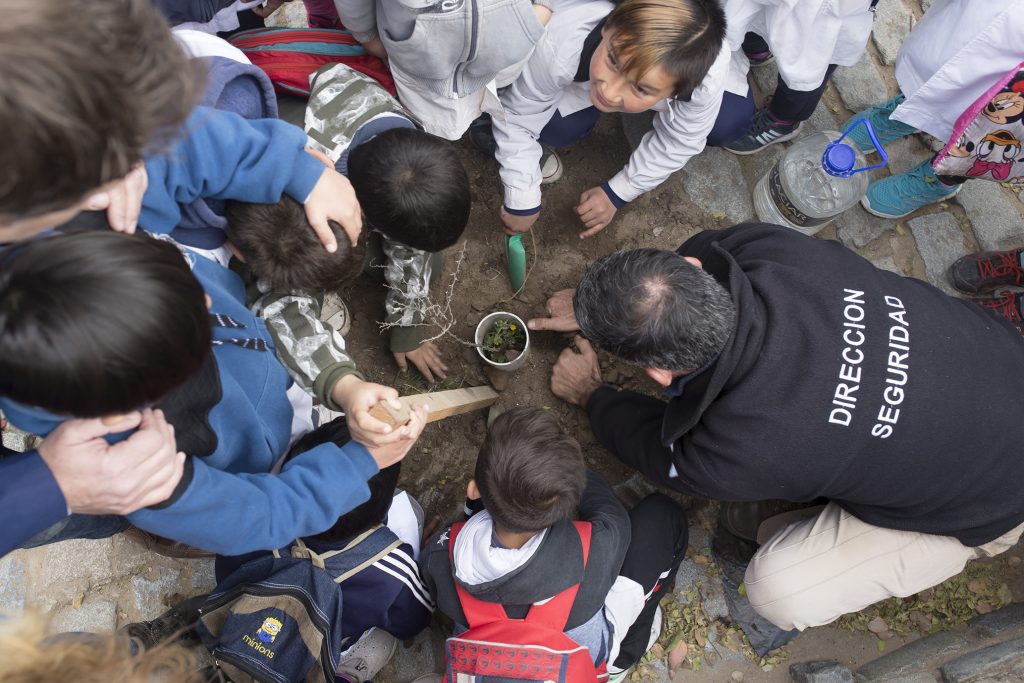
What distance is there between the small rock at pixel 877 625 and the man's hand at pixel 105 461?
3.06m

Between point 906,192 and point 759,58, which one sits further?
point 759,58

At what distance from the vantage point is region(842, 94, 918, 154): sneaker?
332cm

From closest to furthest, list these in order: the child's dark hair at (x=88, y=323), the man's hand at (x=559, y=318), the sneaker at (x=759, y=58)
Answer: the child's dark hair at (x=88, y=323)
the man's hand at (x=559, y=318)
the sneaker at (x=759, y=58)

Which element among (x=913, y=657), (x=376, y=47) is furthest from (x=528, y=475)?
(x=913, y=657)

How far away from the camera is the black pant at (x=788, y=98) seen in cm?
314

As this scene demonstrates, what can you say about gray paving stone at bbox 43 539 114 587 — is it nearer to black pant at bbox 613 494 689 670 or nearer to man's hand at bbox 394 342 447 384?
man's hand at bbox 394 342 447 384

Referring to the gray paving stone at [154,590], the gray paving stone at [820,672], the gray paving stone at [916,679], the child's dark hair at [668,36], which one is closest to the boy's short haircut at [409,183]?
the child's dark hair at [668,36]

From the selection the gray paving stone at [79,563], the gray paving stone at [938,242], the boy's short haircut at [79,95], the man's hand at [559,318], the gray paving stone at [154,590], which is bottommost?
the gray paving stone at [154,590]

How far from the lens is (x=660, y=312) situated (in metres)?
2.04

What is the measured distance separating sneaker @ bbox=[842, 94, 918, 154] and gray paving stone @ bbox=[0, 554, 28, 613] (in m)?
4.37

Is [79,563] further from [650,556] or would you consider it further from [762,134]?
[762,134]

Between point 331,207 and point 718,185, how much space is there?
2.39m

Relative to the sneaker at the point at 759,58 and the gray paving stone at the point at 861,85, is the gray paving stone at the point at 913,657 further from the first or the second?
the sneaker at the point at 759,58

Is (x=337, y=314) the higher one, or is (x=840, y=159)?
(x=840, y=159)
